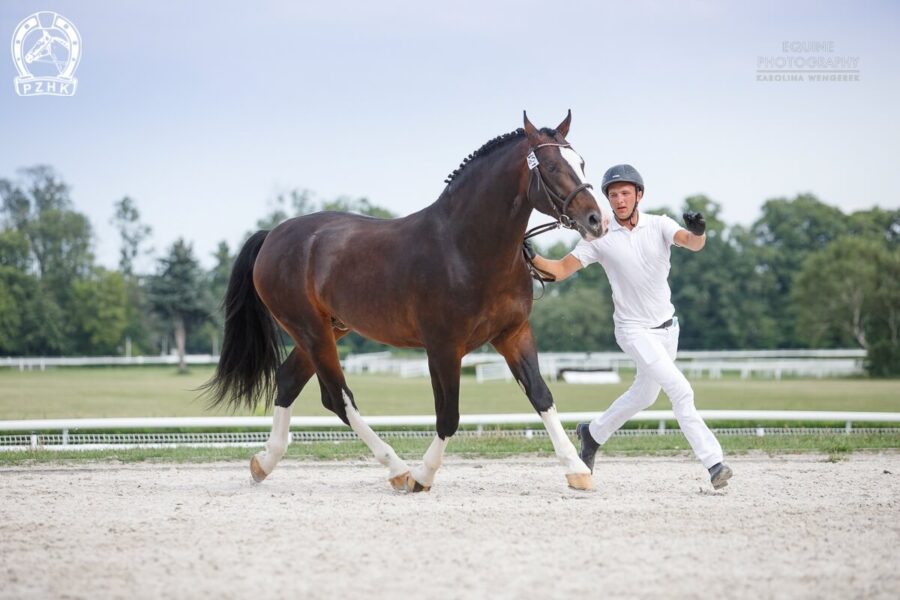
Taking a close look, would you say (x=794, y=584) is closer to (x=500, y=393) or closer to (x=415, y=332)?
(x=415, y=332)

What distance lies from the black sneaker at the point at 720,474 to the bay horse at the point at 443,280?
834 mm

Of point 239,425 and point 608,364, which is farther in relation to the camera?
point 608,364

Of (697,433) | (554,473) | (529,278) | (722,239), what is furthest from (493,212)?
(722,239)

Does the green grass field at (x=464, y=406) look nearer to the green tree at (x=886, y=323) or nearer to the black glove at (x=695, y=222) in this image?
the green tree at (x=886, y=323)

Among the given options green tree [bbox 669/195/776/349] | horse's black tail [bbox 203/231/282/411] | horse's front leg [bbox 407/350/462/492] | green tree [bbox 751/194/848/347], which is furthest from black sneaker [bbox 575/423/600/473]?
green tree [bbox 751/194/848/347]

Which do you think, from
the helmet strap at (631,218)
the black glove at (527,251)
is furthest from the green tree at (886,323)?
the black glove at (527,251)

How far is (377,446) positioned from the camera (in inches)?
265

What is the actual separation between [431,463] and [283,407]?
5.30 ft

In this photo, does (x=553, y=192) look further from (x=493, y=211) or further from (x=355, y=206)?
(x=355, y=206)

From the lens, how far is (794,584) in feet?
12.2

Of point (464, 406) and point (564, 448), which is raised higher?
point (564, 448)

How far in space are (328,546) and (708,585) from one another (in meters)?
1.87

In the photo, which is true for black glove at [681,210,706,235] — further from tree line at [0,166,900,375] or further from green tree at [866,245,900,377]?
tree line at [0,166,900,375]

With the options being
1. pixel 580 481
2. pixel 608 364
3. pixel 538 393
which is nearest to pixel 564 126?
pixel 538 393
